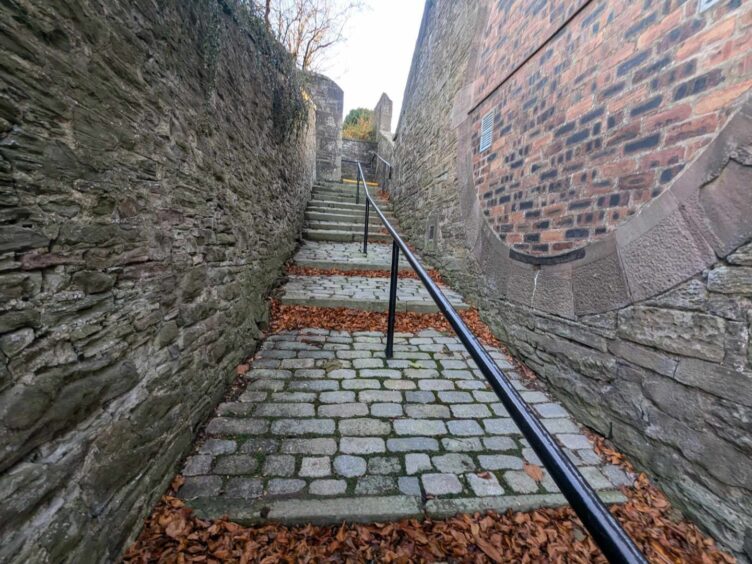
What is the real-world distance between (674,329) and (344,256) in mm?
3826

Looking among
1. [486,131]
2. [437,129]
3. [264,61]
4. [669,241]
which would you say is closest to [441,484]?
[669,241]

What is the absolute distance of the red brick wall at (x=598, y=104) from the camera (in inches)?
52.4

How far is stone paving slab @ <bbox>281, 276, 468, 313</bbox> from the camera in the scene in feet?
10.5

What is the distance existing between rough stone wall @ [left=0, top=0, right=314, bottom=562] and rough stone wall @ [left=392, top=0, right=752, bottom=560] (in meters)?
2.27

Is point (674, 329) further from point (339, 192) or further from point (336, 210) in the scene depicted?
point (339, 192)

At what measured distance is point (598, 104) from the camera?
1.86 m

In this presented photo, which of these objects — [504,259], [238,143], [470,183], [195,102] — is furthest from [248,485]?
[470,183]

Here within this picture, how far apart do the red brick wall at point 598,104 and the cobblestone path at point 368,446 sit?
128cm

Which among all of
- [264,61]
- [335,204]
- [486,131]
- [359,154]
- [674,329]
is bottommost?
[674,329]

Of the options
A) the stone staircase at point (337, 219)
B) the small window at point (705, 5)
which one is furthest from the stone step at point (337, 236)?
the small window at point (705, 5)

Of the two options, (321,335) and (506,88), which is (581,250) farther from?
(321,335)

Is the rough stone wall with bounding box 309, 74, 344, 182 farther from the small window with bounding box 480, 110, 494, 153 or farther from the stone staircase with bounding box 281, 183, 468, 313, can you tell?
the small window with bounding box 480, 110, 494, 153

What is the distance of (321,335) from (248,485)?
1.50 m

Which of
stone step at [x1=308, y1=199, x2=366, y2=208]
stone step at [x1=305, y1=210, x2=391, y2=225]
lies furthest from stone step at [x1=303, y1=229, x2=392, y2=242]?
stone step at [x1=308, y1=199, x2=366, y2=208]
